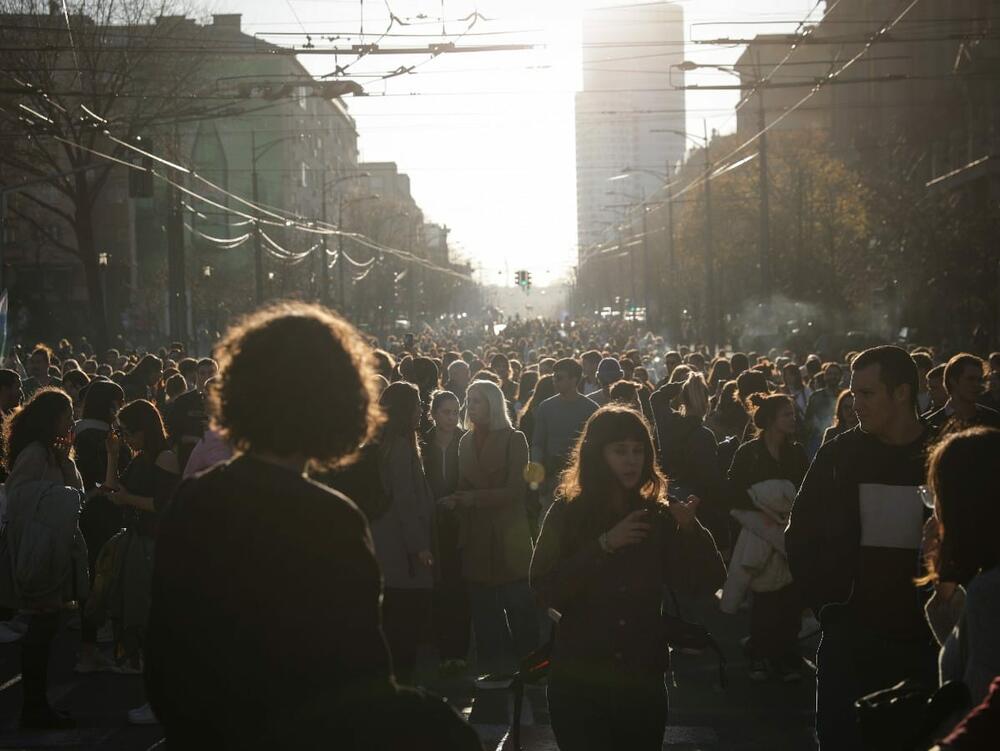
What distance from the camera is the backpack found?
305 inches

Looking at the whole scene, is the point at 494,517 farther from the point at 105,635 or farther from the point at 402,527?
the point at 105,635

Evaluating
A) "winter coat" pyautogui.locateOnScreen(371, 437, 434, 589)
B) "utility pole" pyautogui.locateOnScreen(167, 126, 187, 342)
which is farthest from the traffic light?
"winter coat" pyautogui.locateOnScreen(371, 437, 434, 589)

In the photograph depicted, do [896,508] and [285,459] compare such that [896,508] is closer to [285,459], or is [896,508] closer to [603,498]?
[603,498]

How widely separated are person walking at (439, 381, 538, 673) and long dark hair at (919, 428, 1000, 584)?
5564 mm

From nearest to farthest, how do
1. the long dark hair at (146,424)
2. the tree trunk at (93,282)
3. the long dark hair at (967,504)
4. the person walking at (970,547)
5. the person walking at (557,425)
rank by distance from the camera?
1. the person walking at (970,547)
2. the long dark hair at (967,504)
3. the long dark hair at (146,424)
4. the person walking at (557,425)
5. the tree trunk at (93,282)

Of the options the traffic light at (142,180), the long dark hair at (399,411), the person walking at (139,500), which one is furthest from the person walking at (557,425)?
the traffic light at (142,180)

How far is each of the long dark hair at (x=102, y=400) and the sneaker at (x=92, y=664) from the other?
199 cm

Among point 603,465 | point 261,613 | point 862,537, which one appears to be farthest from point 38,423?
point 261,613

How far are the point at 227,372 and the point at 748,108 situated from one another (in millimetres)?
105946

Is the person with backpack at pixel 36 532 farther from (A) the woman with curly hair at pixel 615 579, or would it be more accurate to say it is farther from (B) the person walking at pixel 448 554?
(A) the woman with curly hair at pixel 615 579

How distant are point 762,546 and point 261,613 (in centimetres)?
678

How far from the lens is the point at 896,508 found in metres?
5.45

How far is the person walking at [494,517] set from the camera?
9344mm

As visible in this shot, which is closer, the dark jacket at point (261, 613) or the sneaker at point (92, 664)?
the dark jacket at point (261, 613)
